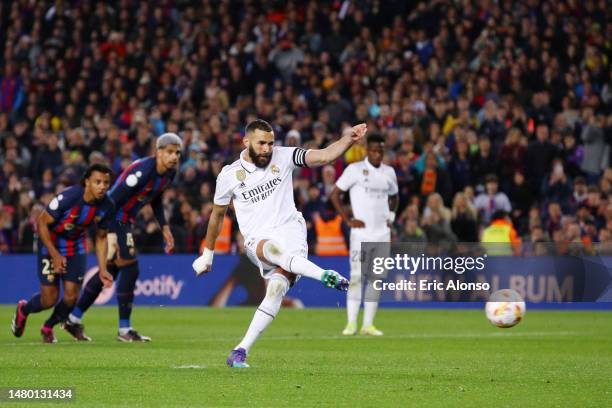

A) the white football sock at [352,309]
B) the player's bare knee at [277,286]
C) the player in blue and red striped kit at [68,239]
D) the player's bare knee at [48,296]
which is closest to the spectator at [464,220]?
the white football sock at [352,309]

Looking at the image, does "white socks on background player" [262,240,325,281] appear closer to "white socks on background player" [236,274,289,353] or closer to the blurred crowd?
"white socks on background player" [236,274,289,353]

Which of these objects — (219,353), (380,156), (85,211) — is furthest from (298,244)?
(380,156)

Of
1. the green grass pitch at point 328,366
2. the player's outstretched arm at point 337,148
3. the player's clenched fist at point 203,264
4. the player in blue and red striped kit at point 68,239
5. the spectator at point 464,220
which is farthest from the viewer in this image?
the spectator at point 464,220

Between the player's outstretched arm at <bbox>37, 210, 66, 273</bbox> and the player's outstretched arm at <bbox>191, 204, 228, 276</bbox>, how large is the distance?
3.18m

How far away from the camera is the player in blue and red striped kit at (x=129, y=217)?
582 inches

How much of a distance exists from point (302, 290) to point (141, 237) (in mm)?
3479

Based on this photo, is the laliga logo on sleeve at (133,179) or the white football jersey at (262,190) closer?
the white football jersey at (262,190)

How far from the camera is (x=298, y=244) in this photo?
37.0ft

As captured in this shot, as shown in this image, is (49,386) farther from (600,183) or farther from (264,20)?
(264,20)

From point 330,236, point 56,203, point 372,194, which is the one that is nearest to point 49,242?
point 56,203

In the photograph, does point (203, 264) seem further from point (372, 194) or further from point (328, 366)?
point (372, 194)

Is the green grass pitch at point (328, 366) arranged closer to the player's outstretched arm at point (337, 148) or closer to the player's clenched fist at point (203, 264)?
the player's clenched fist at point (203, 264)

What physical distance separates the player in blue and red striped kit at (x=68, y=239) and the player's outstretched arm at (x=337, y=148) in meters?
4.06

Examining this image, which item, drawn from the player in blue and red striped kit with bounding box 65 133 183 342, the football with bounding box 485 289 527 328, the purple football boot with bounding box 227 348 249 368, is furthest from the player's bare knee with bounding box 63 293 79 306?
the football with bounding box 485 289 527 328
